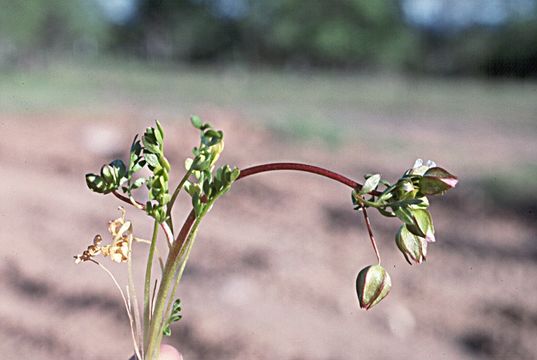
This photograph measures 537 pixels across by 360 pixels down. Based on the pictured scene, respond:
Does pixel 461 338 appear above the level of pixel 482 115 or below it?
below

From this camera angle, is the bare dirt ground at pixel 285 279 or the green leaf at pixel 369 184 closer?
the green leaf at pixel 369 184

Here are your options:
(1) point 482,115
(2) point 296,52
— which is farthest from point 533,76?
(1) point 482,115

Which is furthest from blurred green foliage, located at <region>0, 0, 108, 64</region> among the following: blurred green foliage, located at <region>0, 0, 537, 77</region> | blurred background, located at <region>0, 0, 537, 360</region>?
blurred background, located at <region>0, 0, 537, 360</region>

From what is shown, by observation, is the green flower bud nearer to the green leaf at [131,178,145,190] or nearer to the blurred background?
the green leaf at [131,178,145,190]

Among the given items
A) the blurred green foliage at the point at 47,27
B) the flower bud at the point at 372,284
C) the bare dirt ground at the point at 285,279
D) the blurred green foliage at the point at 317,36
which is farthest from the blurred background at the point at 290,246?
the blurred green foliage at the point at 317,36

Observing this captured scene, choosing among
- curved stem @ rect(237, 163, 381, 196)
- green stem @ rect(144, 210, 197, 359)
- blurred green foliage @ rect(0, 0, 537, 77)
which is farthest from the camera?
blurred green foliage @ rect(0, 0, 537, 77)

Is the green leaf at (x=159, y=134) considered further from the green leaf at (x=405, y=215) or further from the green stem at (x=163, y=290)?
the green leaf at (x=405, y=215)

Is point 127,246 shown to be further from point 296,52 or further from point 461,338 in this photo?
point 296,52
